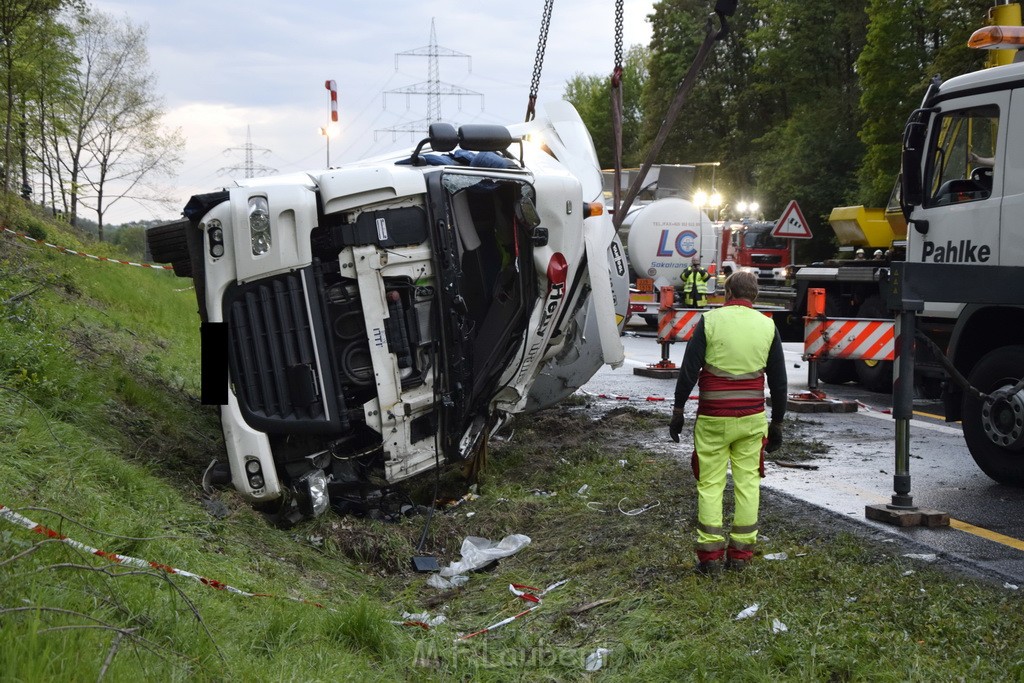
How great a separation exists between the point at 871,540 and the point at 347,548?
275cm

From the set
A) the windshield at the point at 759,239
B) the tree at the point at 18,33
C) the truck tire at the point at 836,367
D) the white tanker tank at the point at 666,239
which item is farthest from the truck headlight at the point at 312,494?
the windshield at the point at 759,239

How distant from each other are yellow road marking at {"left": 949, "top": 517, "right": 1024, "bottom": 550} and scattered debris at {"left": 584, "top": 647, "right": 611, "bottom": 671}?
2.49 meters

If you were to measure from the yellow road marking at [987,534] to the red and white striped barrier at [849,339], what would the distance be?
514 centimetres

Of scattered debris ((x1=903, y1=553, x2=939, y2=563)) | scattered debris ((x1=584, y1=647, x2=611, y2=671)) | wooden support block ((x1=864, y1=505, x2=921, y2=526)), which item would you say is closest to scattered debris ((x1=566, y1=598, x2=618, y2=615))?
scattered debris ((x1=584, y1=647, x2=611, y2=671))

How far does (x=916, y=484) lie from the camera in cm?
732

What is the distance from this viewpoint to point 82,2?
12938mm

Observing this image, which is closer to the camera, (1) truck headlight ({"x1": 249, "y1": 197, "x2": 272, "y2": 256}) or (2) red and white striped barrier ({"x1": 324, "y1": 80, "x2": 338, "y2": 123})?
(1) truck headlight ({"x1": 249, "y1": 197, "x2": 272, "y2": 256})

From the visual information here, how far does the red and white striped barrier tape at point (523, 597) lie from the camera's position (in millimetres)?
4832

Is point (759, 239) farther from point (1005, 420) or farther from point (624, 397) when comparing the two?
point (1005, 420)

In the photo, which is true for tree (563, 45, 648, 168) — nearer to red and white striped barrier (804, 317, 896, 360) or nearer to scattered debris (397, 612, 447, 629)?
red and white striped barrier (804, 317, 896, 360)

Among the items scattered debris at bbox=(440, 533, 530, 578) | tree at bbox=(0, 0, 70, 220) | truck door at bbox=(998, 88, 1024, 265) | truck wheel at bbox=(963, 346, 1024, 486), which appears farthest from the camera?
tree at bbox=(0, 0, 70, 220)

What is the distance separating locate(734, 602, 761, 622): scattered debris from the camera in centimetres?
450

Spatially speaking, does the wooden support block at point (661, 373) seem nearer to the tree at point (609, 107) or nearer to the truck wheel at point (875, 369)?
the truck wheel at point (875, 369)

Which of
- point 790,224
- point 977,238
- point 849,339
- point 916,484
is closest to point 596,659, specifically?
point 916,484
